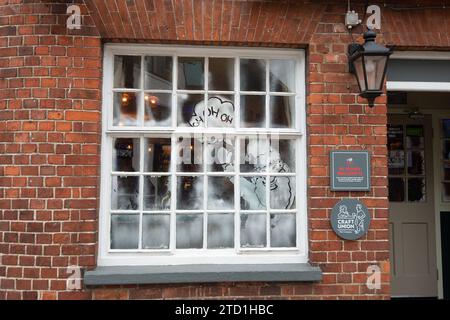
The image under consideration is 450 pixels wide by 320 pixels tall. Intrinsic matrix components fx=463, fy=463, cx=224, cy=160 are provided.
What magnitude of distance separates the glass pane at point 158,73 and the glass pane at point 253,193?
121cm

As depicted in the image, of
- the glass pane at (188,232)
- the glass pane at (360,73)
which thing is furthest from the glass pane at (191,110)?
the glass pane at (360,73)

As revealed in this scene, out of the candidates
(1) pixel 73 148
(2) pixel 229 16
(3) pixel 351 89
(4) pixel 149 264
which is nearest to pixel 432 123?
(3) pixel 351 89

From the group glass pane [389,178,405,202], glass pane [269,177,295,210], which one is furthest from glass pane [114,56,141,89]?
glass pane [389,178,405,202]

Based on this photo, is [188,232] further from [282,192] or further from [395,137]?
[395,137]

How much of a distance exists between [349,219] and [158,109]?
6.99 feet

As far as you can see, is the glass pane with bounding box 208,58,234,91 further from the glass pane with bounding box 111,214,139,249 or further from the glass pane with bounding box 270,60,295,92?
the glass pane with bounding box 111,214,139,249

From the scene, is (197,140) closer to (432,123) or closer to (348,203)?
(348,203)

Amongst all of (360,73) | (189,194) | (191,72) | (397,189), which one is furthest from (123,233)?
(397,189)

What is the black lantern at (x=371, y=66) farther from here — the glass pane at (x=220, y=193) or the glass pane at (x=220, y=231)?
Answer: the glass pane at (x=220, y=231)

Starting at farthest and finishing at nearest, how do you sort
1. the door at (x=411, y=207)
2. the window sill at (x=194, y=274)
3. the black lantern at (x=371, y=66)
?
1. the door at (x=411, y=207)
2. the window sill at (x=194, y=274)
3. the black lantern at (x=371, y=66)

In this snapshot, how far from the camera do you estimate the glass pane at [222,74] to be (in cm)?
464

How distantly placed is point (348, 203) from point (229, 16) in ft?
6.93

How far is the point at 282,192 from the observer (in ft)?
15.2

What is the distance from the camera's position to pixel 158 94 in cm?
457
